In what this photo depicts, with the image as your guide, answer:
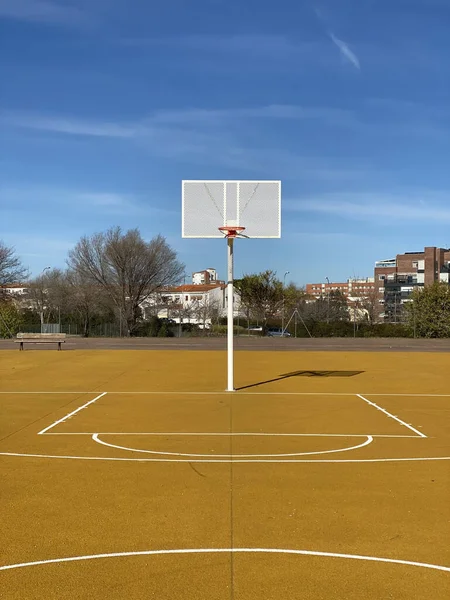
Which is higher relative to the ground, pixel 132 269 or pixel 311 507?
pixel 132 269

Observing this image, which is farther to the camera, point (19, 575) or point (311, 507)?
point (311, 507)

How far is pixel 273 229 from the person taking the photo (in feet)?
51.3

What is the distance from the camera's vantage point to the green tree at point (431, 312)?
1703 inches

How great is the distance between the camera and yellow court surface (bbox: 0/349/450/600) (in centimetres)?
443

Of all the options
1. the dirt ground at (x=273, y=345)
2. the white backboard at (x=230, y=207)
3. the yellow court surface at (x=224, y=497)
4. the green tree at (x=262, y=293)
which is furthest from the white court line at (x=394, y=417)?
the green tree at (x=262, y=293)

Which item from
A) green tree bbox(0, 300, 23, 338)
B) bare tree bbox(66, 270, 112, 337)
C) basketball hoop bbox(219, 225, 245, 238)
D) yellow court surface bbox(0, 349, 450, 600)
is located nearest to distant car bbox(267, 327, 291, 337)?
bare tree bbox(66, 270, 112, 337)

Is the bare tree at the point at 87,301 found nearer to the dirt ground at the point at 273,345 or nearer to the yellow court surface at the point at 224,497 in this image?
the dirt ground at the point at 273,345

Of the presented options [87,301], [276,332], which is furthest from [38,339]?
[276,332]

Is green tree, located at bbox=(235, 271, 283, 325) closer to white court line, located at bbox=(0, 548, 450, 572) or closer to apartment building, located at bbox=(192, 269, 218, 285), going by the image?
white court line, located at bbox=(0, 548, 450, 572)

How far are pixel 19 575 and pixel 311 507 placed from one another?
9.75ft

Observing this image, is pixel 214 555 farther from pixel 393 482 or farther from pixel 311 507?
pixel 393 482

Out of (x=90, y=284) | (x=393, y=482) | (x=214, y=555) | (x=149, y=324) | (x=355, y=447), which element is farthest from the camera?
(x=90, y=284)

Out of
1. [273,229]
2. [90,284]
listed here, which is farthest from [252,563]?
[90,284]

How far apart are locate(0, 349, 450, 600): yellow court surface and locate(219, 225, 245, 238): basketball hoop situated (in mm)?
4137
